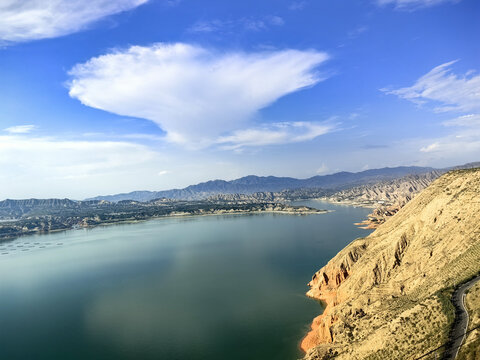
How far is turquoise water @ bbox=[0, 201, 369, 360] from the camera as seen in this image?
37.7 metres

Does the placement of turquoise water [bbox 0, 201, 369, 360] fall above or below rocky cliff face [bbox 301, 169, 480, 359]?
below

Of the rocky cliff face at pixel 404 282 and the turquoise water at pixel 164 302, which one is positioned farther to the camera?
the turquoise water at pixel 164 302

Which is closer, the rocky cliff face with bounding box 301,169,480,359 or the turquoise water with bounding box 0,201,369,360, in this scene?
the rocky cliff face with bounding box 301,169,480,359

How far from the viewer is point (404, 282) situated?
118ft

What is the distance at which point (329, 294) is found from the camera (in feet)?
161

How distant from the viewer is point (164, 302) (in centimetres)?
5244

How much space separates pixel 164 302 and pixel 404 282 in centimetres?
3980

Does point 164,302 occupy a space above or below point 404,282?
below

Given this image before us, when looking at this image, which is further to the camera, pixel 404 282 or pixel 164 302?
pixel 164 302

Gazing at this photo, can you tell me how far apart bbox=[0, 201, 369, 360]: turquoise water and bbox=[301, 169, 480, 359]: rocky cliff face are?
20.9 ft

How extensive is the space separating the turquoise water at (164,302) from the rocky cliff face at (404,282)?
637cm

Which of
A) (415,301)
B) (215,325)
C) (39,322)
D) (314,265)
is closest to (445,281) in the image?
(415,301)

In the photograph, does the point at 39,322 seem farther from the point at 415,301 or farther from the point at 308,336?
the point at 415,301

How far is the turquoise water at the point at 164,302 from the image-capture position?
1484 inches
